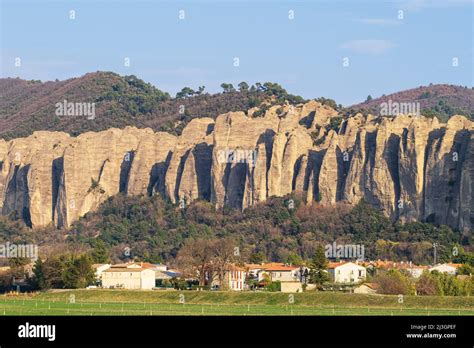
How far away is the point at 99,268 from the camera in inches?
3981

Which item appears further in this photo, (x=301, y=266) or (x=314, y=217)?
(x=314, y=217)

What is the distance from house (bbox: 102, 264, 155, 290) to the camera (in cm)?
9450

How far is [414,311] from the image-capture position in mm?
62188

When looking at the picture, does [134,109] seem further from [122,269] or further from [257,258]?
[122,269]

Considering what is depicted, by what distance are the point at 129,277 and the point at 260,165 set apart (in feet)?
115

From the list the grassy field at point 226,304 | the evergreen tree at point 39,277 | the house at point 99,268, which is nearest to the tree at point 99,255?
the house at point 99,268

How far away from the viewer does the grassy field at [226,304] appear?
61.2 m

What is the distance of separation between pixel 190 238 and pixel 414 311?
59741 mm

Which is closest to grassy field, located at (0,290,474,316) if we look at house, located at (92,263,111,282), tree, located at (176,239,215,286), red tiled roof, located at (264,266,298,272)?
tree, located at (176,239,215,286)

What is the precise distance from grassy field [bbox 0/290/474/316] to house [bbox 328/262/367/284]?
2097 centimetres

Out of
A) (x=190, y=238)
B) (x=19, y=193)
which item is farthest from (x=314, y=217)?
(x=19, y=193)

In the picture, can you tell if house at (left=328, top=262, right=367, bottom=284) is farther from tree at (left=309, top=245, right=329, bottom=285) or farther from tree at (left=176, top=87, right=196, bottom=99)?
tree at (left=176, top=87, right=196, bottom=99)

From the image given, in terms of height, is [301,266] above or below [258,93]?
below
